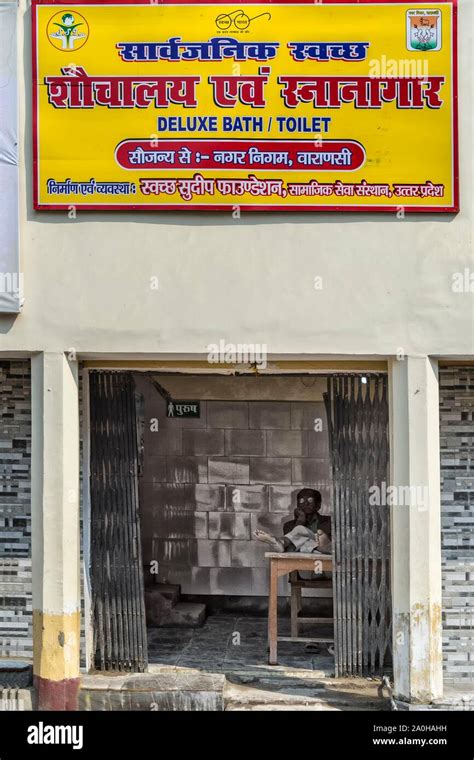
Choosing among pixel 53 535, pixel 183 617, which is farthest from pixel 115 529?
pixel 183 617

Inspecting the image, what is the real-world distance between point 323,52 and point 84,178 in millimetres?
2279

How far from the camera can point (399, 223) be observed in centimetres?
744

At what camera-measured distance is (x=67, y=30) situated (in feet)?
24.6

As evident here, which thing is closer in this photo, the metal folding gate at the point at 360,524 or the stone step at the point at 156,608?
the metal folding gate at the point at 360,524

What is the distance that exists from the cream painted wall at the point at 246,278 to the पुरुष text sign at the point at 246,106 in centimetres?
15

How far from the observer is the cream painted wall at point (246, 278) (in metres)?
7.41

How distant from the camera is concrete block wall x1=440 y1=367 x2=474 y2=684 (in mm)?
7844

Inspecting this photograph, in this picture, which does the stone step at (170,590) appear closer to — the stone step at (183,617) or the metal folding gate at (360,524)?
the stone step at (183,617)

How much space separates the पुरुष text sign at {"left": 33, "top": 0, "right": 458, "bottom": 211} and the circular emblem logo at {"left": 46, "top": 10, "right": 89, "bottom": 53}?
12 mm

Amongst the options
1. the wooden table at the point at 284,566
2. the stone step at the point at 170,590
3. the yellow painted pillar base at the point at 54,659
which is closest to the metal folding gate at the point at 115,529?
the yellow painted pillar base at the point at 54,659
